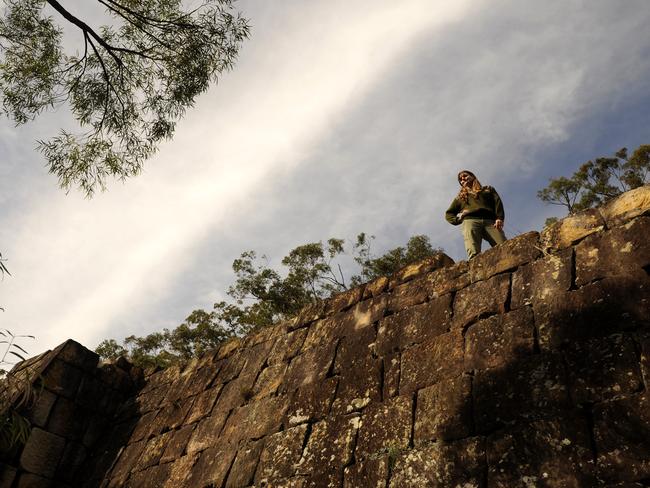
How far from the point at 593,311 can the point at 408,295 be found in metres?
1.81

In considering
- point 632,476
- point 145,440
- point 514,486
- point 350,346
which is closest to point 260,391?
point 350,346

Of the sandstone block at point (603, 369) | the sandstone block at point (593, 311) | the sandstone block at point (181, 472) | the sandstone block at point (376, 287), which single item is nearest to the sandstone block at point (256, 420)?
the sandstone block at point (181, 472)

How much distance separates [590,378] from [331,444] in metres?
2.02

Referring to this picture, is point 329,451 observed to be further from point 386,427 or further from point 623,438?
point 623,438

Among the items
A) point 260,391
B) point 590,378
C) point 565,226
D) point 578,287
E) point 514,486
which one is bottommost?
point 514,486

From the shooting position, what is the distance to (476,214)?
5562 millimetres

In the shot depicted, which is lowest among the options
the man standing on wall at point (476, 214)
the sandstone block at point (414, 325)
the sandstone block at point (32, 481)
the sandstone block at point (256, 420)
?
the sandstone block at point (32, 481)

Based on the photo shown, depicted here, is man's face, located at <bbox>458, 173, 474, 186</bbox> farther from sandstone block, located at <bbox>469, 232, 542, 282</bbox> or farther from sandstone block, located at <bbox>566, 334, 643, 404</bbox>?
sandstone block, located at <bbox>566, 334, 643, 404</bbox>

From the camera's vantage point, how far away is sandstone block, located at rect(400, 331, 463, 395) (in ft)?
13.2

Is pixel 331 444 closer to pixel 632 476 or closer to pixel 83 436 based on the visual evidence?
pixel 632 476

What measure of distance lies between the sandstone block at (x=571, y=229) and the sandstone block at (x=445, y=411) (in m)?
1.24

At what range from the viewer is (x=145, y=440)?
253 inches

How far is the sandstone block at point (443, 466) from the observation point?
10.8ft

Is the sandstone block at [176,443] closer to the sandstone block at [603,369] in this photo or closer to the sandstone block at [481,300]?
the sandstone block at [481,300]
